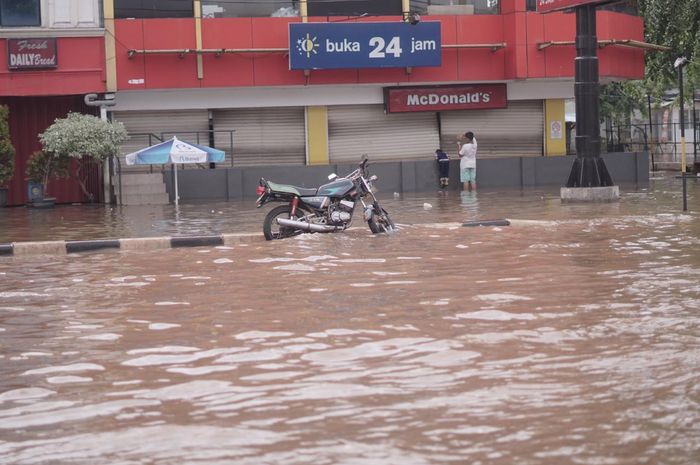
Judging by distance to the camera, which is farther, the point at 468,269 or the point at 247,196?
the point at 247,196

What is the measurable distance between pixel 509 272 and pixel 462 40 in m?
21.9

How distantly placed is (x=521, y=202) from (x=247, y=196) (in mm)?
9170

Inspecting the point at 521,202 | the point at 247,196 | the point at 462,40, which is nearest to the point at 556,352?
the point at 521,202

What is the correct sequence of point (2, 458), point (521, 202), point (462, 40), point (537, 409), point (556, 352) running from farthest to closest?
point (462, 40) → point (521, 202) → point (556, 352) → point (537, 409) → point (2, 458)

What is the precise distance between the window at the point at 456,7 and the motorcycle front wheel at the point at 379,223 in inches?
661

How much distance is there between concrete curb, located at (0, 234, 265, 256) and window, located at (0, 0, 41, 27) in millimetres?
14167

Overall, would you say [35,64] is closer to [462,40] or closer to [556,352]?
[462,40]

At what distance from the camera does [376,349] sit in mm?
8219

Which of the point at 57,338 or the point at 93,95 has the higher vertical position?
the point at 93,95

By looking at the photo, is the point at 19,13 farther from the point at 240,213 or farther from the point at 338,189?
the point at 338,189

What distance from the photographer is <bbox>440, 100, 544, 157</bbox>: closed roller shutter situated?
3484 centimetres

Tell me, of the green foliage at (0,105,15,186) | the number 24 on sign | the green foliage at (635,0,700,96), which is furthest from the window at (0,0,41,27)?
the green foliage at (635,0,700,96)

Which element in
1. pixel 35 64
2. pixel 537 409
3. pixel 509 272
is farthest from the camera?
pixel 35 64

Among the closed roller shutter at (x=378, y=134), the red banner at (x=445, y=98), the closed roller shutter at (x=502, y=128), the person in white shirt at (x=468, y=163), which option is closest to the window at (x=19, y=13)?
the closed roller shutter at (x=378, y=134)
